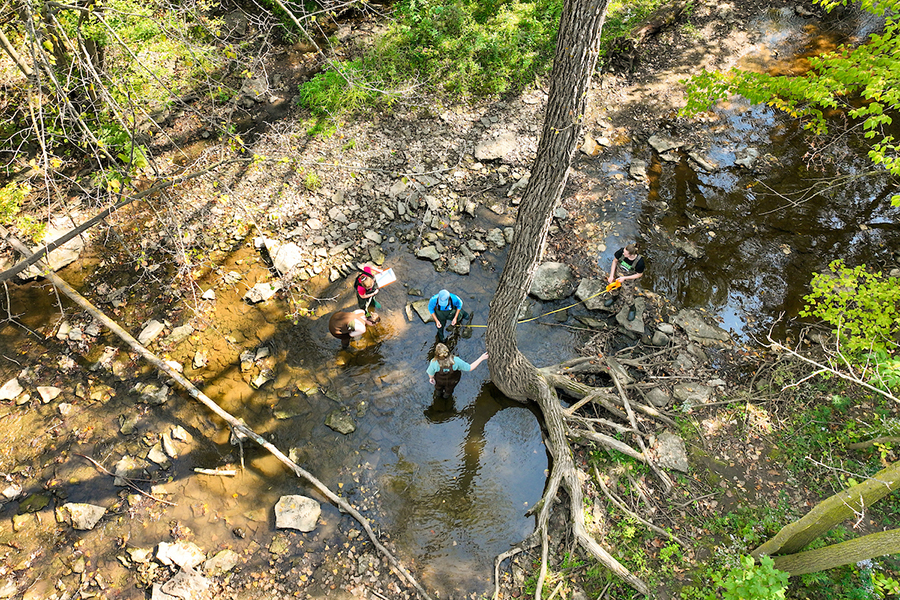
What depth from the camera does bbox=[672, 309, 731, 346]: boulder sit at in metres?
7.27

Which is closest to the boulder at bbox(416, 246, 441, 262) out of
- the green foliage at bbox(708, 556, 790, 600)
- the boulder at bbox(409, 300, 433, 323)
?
the boulder at bbox(409, 300, 433, 323)

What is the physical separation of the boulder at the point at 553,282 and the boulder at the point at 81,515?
707cm

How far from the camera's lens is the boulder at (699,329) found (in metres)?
7.27

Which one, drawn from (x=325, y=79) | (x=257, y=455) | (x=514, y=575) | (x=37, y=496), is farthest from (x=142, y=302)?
(x=514, y=575)

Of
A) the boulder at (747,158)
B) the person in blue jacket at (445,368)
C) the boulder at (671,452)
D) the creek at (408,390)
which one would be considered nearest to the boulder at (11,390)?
the creek at (408,390)

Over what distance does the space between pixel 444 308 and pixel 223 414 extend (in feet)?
11.5

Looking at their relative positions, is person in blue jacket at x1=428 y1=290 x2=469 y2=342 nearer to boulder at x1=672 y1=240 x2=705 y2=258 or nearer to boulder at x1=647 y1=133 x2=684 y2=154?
boulder at x1=672 y1=240 x2=705 y2=258

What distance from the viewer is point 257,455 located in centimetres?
611

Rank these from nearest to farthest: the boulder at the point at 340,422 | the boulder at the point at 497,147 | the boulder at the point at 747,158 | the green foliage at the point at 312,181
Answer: the boulder at the point at 340,422, the green foliage at the point at 312,181, the boulder at the point at 497,147, the boulder at the point at 747,158

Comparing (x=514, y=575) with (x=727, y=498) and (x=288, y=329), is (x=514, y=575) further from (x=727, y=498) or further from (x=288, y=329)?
(x=288, y=329)

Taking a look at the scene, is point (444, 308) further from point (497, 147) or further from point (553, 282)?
point (497, 147)

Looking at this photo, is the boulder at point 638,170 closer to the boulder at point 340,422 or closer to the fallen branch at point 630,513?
the fallen branch at point 630,513

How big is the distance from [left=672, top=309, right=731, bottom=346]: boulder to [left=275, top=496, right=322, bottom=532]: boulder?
6.46 m

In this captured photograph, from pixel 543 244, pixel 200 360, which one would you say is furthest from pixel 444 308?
pixel 200 360
